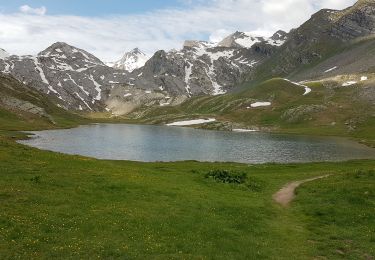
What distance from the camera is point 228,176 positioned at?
49719 millimetres

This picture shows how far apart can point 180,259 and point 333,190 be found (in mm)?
23892

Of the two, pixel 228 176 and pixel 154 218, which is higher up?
pixel 228 176

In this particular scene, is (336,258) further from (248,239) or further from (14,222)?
(14,222)

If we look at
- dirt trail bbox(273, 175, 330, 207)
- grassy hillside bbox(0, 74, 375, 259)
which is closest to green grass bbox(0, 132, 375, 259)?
grassy hillside bbox(0, 74, 375, 259)

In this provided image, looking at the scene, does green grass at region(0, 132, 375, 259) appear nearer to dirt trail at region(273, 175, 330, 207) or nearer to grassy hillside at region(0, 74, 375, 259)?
grassy hillside at region(0, 74, 375, 259)

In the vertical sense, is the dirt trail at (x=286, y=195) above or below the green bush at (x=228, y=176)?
below

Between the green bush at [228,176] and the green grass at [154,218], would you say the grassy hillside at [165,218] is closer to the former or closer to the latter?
the green grass at [154,218]

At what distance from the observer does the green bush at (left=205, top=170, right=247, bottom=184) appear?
48344 mm

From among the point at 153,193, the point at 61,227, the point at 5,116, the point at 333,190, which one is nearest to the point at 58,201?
the point at 61,227

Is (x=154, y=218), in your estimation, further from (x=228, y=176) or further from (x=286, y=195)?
(x=228, y=176)

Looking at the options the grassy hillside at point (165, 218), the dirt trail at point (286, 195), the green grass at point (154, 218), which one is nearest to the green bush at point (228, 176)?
the grassy hillside at point (165, 218)

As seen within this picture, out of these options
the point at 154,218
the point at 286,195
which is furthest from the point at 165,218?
the point at 286,195

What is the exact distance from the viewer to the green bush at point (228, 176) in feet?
159

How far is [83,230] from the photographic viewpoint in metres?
25.6
